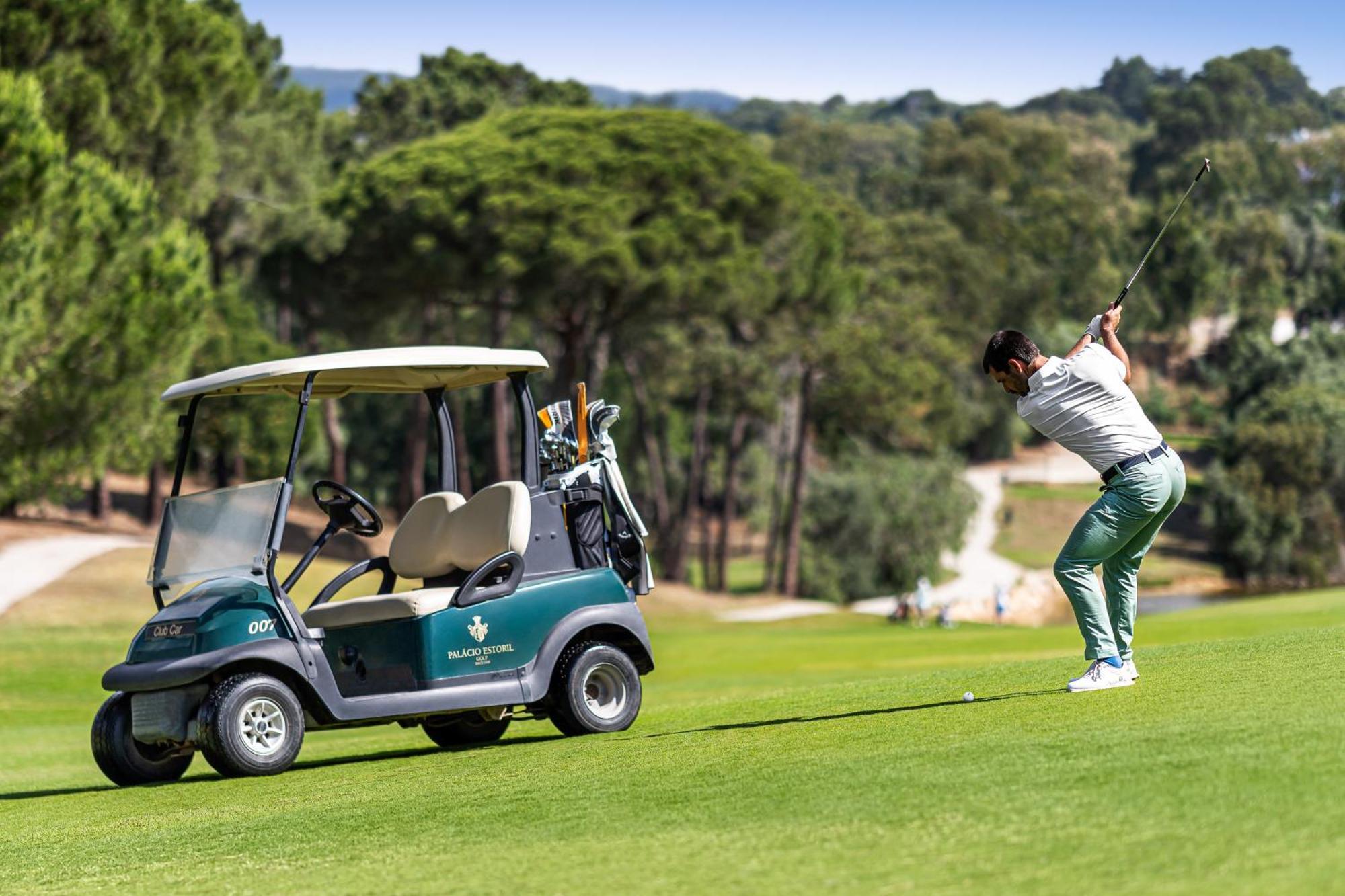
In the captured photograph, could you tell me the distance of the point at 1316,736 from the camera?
6.47 metres

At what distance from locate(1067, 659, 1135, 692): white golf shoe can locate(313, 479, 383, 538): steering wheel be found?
4.73m

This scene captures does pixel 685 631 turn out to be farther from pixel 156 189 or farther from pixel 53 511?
pixel 53 511

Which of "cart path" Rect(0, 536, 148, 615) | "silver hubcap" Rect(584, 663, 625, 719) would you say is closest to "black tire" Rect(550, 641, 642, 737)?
"silver hubcap" Rect(584, 663, 625, 719)

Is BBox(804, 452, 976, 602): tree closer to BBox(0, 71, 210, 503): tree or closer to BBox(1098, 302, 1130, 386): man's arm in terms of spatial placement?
BBox(0, 71, 210, 503): tree

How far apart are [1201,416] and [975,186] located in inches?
757

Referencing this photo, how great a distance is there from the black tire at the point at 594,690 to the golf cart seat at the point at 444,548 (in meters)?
0.67

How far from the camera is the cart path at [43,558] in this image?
32.0 meters

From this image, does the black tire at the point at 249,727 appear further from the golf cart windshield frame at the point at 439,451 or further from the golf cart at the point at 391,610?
the golf cart windshield frame at the point at 439,451

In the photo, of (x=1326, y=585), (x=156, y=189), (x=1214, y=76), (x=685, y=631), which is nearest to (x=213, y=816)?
(x=685, y=631)

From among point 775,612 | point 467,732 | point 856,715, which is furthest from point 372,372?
point 775,612

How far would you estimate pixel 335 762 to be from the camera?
11.7m

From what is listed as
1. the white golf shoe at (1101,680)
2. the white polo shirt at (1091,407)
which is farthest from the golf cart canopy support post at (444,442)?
the white golf shoe at (1101,680)

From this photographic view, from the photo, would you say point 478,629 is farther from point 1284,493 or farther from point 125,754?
point 1284,493

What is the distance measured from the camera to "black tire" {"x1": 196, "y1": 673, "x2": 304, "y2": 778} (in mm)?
10078
